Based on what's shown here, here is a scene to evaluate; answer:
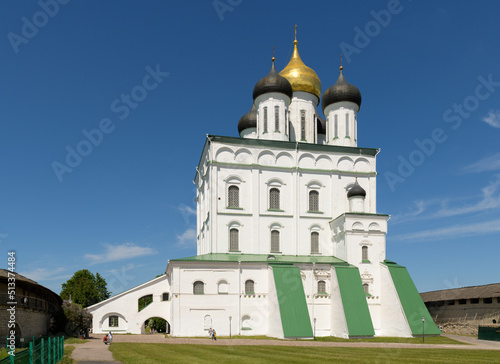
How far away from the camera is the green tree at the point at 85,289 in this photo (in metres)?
60.8

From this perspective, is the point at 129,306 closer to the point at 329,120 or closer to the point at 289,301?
the point at 289,301

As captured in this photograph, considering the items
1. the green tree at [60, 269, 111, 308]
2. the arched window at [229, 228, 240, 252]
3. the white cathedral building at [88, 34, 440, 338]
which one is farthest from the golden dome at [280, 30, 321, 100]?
the green tree at [60, 269, 111, 308]

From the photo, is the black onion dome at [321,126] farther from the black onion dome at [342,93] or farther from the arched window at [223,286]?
the arched window at [223,286]

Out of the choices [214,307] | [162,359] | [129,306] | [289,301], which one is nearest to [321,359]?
[162,359]

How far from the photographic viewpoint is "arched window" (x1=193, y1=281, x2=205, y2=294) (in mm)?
31906

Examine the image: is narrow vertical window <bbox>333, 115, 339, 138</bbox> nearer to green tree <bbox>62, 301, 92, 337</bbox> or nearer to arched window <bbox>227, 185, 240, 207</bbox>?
arched window <bbox>227, 185, 240, 207</bbox>

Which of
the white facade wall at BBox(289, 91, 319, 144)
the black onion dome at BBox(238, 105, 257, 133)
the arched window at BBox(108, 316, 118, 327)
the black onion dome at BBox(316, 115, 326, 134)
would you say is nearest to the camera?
the arched window at BBox(108, 316, 118, 327)

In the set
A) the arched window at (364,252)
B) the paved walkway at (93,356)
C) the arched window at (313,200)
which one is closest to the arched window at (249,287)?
the arched window at (313,200)

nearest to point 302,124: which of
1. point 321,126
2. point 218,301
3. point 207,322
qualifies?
point 321,126

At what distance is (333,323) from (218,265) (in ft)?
27.6

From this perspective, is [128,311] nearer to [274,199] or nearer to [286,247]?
[286,247]

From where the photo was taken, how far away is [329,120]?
40062mm

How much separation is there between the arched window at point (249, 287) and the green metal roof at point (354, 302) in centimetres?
561

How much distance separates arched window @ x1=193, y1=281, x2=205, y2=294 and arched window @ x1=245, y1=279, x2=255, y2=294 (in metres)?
2.86
